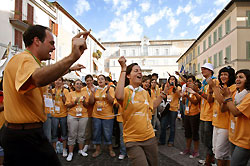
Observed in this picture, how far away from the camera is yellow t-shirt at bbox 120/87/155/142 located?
2990 millimetres

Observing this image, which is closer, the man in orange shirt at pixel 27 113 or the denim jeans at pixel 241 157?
the man in orange shirt at pixel 27 113

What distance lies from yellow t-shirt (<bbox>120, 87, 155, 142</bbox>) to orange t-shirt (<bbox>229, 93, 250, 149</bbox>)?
1.35 m

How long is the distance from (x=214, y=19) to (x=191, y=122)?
967 inches

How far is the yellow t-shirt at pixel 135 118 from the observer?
9.81 ft

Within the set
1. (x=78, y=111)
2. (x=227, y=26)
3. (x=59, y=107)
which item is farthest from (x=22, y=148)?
(x=227, y=26)

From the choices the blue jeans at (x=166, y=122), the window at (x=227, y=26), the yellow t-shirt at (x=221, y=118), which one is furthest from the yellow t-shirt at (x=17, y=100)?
the window at (x=227, y=26)

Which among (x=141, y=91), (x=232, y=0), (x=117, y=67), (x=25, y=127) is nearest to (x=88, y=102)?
(x=141, y=91)

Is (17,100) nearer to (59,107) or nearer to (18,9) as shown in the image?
(59,107)

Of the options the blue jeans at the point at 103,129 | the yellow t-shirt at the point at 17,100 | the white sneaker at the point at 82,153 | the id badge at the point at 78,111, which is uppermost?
the yellow t-shirt at the point at 17,100

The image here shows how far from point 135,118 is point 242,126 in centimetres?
173

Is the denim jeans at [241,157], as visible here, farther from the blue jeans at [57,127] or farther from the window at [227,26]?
the window at [227,26]

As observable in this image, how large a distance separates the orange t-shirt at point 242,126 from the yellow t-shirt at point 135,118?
4.43 ft

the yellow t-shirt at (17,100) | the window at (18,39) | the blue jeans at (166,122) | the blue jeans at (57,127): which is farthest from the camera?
the window at (18,39)

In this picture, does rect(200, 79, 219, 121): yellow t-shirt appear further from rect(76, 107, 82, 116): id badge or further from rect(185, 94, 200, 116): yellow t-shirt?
rect(76, 107, 82, 116): id badge
